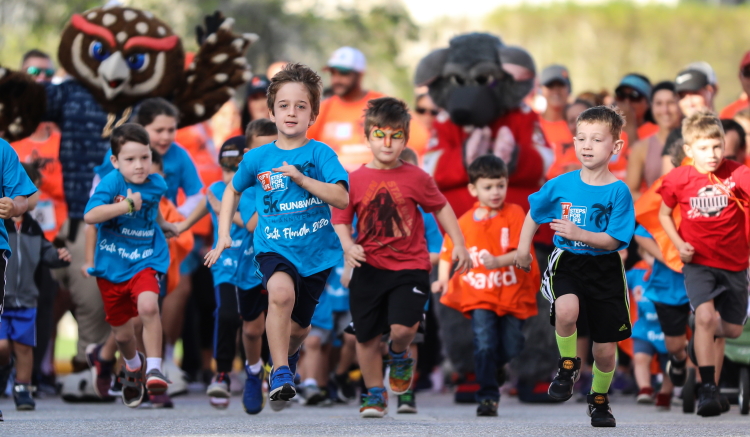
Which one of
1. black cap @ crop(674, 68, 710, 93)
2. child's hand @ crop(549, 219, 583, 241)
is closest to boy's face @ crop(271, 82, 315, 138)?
child's hand @ crop(549, 219, 583, 241)

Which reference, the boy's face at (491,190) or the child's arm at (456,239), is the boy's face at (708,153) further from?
the child's arm at (456,239)

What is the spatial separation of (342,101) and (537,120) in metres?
1.91

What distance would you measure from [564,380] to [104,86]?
14.7 feet

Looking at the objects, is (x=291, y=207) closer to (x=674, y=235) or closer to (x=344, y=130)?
(x=674, y=235)

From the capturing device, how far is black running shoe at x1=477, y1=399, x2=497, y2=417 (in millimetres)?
7590

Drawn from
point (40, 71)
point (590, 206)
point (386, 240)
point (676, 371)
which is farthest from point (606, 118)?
point (40, 71)

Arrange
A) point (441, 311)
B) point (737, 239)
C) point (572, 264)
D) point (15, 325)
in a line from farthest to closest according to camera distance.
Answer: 1. point (441, 311)
2. point (15, 325)
3. point (737, 239)
4. point (572, 264)

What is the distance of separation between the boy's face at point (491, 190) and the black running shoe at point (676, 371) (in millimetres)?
1617

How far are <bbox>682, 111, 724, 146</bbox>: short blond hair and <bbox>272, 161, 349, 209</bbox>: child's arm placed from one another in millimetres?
Answer: 2338

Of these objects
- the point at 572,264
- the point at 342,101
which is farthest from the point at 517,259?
the point at 342,101

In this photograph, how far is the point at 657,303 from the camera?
8.16 m

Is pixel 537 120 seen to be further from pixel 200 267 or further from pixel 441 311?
pixel 200 267

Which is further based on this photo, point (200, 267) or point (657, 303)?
point (200, 267)

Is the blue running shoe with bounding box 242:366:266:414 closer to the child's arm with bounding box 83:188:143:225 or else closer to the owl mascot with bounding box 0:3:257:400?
the child's arm with bounding box 83:188:143:225
